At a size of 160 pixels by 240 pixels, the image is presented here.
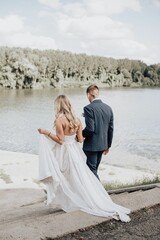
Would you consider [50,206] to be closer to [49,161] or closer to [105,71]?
[49,161]

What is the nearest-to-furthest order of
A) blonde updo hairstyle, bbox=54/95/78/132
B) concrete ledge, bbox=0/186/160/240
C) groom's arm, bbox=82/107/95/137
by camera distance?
concrete ledge, bbox=0/186/160/240 → blonde updo hairstyle, bbox=54/95/78/132 → groom's arm, bbox=82/107/95/137

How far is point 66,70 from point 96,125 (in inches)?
4439

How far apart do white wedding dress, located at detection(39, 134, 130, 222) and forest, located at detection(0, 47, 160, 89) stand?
84.1 meters

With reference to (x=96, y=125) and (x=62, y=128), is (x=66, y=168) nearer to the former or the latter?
(x=62, y=128)

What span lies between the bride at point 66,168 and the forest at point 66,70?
84.1 meters

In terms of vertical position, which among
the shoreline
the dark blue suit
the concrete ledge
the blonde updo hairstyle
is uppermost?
the blonde updo hairstyle

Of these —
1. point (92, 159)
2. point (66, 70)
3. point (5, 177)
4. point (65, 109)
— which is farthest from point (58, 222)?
point (66, 70)

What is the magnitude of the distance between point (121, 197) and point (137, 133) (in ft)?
73.2

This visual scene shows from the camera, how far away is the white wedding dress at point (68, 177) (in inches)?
192

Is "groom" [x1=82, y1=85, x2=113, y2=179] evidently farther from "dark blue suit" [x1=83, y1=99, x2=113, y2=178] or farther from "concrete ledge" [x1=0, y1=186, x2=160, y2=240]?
"concrete ledge" [x1=0, y1=186, x2=160, y2=240]

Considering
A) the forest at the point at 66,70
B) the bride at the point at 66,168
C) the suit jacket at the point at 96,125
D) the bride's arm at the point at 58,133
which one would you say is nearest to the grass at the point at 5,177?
the suit jacket at the point at 96,125

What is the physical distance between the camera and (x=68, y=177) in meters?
5.07

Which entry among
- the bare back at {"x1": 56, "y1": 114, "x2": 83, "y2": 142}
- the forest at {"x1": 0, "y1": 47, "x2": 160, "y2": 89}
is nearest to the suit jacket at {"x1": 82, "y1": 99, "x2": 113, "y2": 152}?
the bare back at {"x1": 56, "y1": 114, "x2": 83, "y2": 142}

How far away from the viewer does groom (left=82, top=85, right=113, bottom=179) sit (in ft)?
18.3
